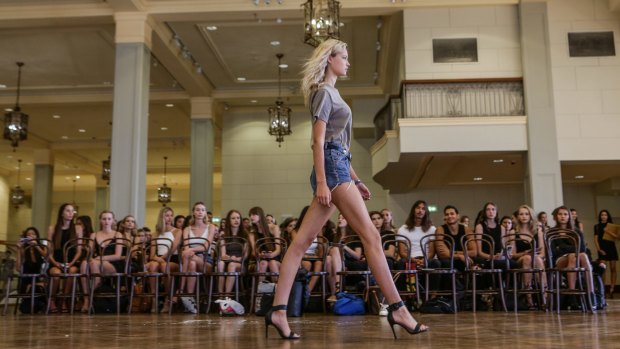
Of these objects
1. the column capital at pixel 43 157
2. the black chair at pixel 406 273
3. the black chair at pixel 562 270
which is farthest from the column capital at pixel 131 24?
the column capital at pixel 43 157

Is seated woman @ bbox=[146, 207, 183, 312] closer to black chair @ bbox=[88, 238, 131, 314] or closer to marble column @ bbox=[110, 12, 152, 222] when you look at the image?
black chair @ bbox=[88, 238, 131, 314]

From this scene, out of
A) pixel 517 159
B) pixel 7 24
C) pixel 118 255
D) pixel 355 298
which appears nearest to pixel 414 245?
pixel 355 298

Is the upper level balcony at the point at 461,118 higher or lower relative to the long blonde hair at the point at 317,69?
higher

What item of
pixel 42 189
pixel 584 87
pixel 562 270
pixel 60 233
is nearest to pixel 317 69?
pixel 562 270

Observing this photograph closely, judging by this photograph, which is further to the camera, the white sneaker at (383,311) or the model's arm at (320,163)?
the white sneaker at (383,311)

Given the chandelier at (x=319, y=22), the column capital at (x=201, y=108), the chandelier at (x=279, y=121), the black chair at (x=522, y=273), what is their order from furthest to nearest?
the column capital at (x=201, y=108)
the chandelier at (x=279, y=121)
the chandelier at (x=319, y=22)
the black chair at (x=522, y=273)

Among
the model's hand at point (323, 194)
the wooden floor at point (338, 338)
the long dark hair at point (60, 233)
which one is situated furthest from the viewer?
the long dark hair at point (60, 233)

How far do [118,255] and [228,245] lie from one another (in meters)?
1.34

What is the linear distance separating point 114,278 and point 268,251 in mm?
1938

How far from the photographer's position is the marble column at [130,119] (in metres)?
10.4

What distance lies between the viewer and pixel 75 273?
23.4 ft

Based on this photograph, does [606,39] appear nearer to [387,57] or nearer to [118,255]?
[387,57]

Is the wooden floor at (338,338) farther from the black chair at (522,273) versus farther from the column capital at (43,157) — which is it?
the column capital at (43,157)

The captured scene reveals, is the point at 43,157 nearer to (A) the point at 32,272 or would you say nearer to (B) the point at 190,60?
(B) the point at 190,60
